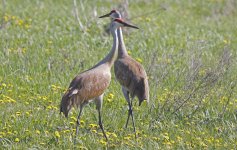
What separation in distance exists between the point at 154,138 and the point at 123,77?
42.8 inches

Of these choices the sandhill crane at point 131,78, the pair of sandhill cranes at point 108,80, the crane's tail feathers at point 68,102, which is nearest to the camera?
the crane's tail feathers at point 68,102

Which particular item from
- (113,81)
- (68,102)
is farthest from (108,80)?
(113,81)

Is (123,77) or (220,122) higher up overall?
(123,77)

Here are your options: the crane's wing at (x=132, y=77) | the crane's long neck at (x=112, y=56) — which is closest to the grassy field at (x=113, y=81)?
the crane's wing at (x=132, y=77)

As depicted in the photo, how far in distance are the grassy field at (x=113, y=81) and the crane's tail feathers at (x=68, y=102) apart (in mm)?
324

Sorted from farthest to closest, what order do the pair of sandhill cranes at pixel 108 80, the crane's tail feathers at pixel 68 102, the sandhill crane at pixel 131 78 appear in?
1. the sandhill crane at pixel 131 78
2. the pair of sandhill cranes at pixel 108 80
3. the crane's tail feathers at pixel 68 102

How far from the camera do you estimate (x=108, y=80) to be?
790cm

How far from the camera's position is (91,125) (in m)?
7.92

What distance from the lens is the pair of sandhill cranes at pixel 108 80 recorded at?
751 centimetres

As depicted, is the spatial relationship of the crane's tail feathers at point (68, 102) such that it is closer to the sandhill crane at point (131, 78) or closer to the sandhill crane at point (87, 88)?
the sandhill crane at point (87, 88)

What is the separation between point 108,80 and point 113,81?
7.04 ft

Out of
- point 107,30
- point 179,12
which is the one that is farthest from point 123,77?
point 179,12

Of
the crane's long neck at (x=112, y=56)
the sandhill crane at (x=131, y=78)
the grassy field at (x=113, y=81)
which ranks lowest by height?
the grassy field at (x=113, y=81)

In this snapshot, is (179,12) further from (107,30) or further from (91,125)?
(91,125)
